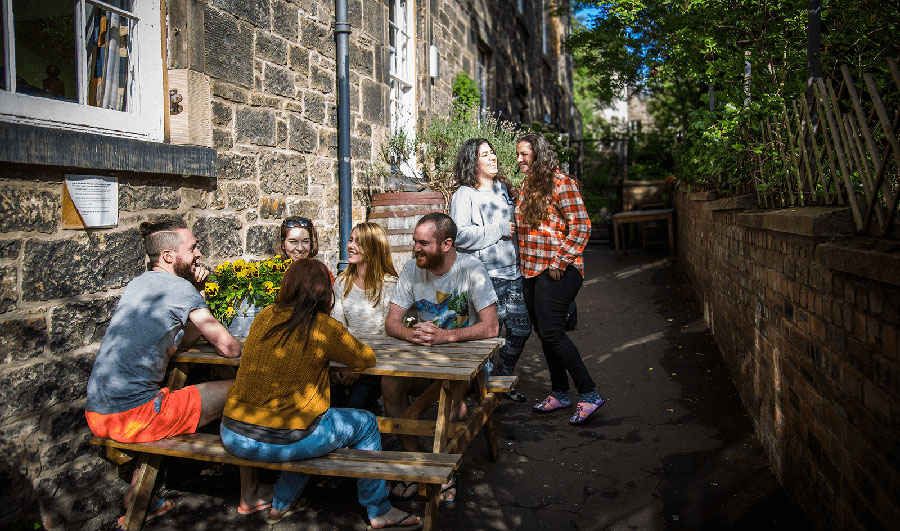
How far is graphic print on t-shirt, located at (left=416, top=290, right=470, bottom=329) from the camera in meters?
3.52

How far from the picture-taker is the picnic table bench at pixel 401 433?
2641 millimetres

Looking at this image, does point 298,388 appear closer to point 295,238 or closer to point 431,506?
point 431,506

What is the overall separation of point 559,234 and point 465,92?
16.1 ft

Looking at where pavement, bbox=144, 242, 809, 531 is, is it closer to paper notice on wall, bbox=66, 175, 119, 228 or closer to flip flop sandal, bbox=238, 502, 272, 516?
flip flop sandal, bbox=238, 502, 272, 516

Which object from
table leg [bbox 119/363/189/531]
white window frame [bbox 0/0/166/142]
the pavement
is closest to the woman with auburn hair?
the pavement

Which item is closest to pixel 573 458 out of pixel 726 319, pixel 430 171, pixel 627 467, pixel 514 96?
pixel 627 467

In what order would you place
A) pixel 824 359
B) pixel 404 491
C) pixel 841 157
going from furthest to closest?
pixel 404 491 < pixel 841 157 < pixel 824 359

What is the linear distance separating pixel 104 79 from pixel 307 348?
1.79 m

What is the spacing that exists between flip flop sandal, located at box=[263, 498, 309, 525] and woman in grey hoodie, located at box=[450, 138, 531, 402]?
5.43 feet

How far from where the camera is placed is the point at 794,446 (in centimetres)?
288

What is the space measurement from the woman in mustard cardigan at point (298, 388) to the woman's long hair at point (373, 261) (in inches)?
31.5

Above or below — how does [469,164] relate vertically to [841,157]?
above

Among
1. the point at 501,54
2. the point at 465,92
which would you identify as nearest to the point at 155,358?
the point at 465,92

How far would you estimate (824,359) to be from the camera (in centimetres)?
250
